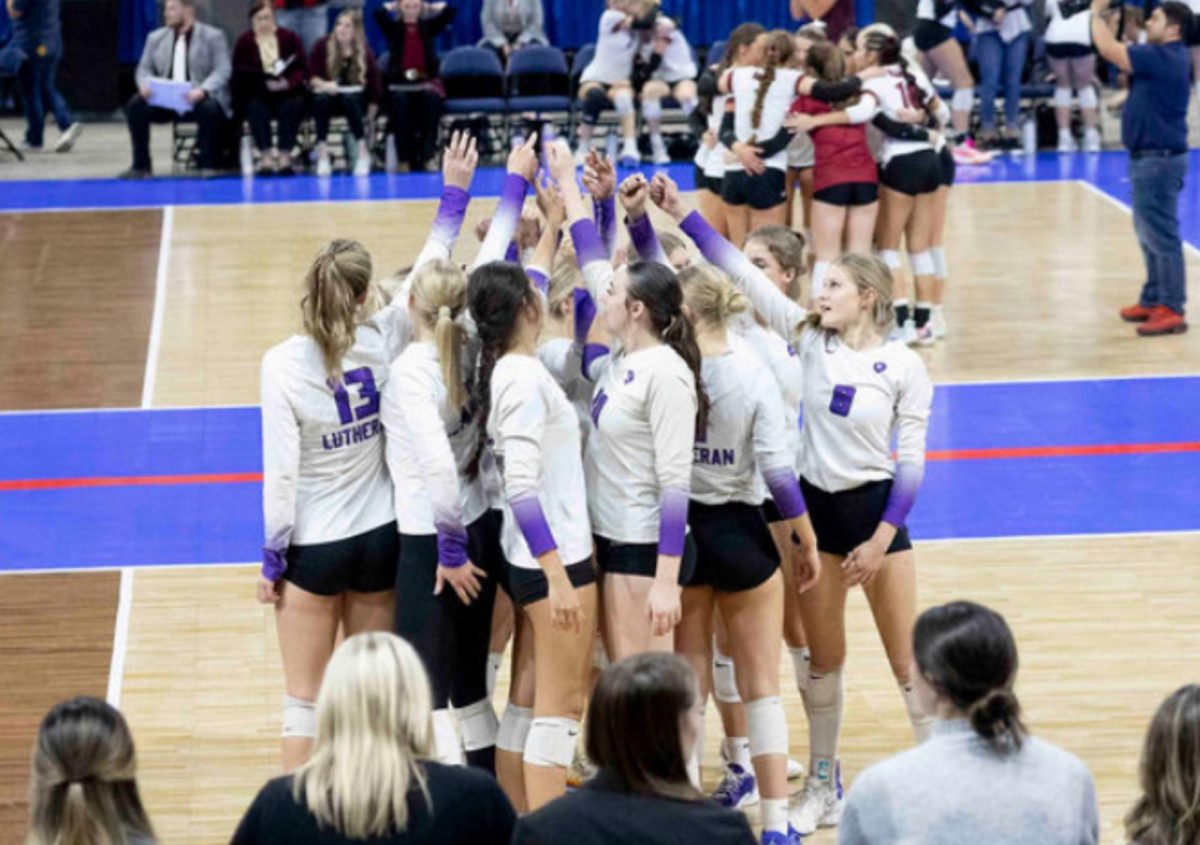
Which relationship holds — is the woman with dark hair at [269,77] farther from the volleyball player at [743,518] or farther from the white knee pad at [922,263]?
the volleyball player at [743,518]

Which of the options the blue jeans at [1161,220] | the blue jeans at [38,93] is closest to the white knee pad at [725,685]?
the blue jeans at [1161,220]

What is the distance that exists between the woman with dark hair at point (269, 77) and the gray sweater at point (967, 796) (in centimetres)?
1461

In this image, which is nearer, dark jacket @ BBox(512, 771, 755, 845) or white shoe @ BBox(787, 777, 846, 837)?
dark jacket @ BBox(512, 771, 755, 845)

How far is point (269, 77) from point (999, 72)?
6548mm

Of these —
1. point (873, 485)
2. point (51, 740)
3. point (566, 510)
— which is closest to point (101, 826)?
point (51, 740)

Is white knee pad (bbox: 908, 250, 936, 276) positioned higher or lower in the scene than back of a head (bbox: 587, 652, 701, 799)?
lower

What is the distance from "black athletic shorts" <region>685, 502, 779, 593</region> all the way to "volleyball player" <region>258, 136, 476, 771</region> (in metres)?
0.88

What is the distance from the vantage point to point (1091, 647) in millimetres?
7656

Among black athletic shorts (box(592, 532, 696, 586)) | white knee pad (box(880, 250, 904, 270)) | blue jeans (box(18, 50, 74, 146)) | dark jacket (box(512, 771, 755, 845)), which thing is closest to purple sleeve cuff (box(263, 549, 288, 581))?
black athletic shorts (box(592, 532, 696, 586))

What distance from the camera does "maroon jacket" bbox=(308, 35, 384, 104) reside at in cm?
1817

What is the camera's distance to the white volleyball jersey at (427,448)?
561 centimetres

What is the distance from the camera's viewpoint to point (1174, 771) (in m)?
3.97

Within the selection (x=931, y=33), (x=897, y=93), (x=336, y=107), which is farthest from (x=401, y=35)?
(x=897, y=93)

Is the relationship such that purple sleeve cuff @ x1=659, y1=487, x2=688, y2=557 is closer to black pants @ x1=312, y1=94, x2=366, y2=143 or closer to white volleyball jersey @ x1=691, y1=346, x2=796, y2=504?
white volleyball jersey @ x1=691, y1=346, x2=796, y2=504
